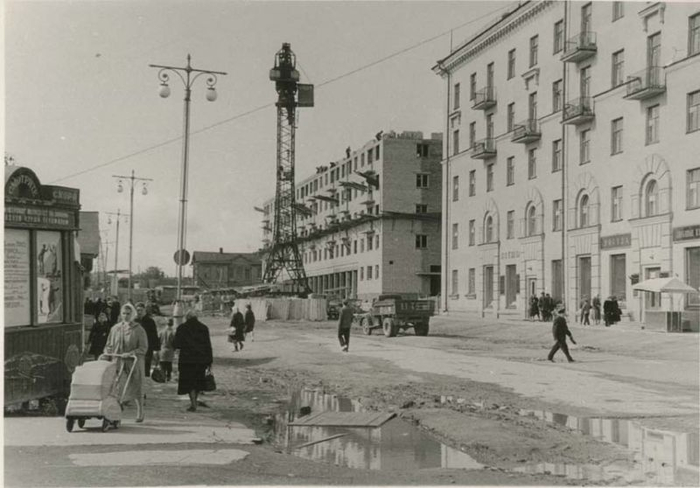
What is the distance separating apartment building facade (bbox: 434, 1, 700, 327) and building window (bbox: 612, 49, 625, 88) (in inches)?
3.6

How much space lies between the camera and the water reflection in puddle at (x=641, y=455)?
302 inches

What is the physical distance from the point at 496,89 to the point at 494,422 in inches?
1586

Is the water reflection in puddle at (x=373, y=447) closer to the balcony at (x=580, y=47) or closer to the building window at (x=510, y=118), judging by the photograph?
the balcony at (x=580, y=47)

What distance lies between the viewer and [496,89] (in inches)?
1906

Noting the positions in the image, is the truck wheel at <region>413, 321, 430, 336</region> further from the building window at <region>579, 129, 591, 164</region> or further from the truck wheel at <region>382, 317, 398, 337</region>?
the building window at <region>579, 129, 591, 164</region>

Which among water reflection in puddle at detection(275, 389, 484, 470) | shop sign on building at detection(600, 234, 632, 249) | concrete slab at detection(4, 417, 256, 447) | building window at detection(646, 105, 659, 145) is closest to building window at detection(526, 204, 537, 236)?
shop sign on building at detection(600, 234, 632, 249)

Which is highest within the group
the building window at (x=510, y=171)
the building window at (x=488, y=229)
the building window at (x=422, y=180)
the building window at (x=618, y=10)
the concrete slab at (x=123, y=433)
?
the building window at (x=618, y=10)

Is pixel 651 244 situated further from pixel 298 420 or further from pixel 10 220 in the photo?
pixel 10 220

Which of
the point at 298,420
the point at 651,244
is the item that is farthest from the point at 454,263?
the point at 298,420

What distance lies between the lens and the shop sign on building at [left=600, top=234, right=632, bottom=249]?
3453 cm

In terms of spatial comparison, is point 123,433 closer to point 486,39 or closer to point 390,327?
point 390,327

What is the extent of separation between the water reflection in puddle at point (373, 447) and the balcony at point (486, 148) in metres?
38.6

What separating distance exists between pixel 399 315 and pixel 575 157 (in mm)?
13212

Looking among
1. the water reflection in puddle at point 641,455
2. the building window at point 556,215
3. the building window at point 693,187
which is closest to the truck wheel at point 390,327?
the building window at point 556,215
